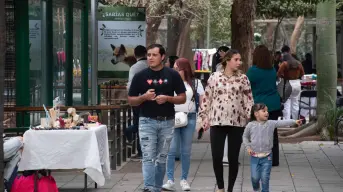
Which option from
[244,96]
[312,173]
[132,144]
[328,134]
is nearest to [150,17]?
[328,134]

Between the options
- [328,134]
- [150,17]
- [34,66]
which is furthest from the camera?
[150,17]

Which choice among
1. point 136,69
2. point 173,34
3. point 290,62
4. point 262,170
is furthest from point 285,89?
point 173,34

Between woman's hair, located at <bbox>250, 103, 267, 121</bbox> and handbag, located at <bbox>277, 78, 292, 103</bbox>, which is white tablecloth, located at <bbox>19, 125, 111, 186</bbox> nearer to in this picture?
woman's hair, located at <bbox>250, 103, 267, 121</bbox>

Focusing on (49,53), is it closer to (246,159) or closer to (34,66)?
(34,66)

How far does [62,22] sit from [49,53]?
5.05ft

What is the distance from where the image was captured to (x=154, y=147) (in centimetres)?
1048

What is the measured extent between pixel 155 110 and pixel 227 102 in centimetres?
100

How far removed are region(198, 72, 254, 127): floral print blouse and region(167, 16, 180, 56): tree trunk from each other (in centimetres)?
2241

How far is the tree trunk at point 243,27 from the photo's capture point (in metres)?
18.0

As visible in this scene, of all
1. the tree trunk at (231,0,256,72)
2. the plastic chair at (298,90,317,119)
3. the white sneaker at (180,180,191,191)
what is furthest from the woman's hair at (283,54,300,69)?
the white sneaker at (180,180,191,191)

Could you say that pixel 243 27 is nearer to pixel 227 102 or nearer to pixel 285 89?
pixel 285 89

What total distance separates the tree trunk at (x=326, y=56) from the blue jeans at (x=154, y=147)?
913 cm

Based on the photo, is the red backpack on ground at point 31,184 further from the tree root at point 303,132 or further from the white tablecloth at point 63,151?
the tree root at point 303,132

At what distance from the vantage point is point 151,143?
10445mm
